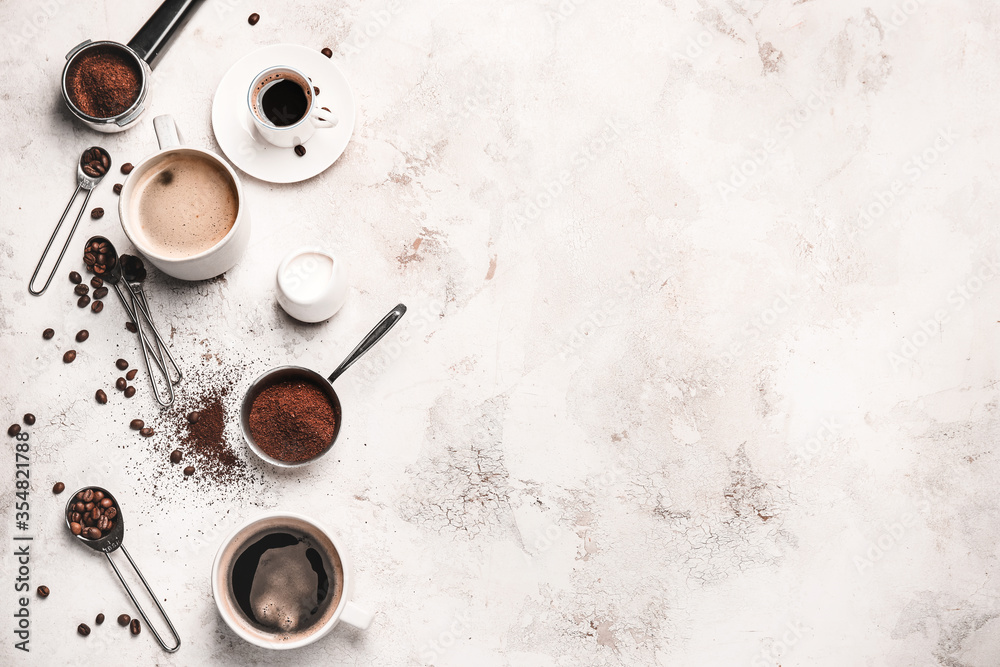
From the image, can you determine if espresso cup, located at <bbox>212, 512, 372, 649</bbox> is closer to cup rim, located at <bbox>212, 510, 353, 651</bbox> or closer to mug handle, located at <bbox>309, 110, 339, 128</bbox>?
cup rim, located at <bbox>212, 510, 353, 651</bbox>

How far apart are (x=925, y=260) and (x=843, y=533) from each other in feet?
2.76

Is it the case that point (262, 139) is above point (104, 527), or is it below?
above

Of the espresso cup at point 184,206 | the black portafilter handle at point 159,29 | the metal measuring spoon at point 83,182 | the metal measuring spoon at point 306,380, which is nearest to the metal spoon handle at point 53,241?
the metal measuring spoon at point 83,182

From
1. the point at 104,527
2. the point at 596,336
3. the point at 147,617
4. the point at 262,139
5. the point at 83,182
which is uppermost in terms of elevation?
the point at 596,336

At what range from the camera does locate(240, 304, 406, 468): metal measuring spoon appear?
160 cm

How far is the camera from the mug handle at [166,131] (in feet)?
5.32

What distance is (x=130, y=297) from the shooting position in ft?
5.63

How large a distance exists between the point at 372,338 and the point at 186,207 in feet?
1.95

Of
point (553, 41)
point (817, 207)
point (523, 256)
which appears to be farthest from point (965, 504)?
point (553, 41)

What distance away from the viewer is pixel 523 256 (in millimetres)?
1771

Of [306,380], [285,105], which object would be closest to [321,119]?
[285,105]

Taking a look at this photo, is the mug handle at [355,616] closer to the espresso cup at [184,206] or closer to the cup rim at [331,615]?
the cup rim at [331,615]

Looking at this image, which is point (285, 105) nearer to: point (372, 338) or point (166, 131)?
point (166, 131)

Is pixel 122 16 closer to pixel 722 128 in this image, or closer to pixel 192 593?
pixel 192 593
